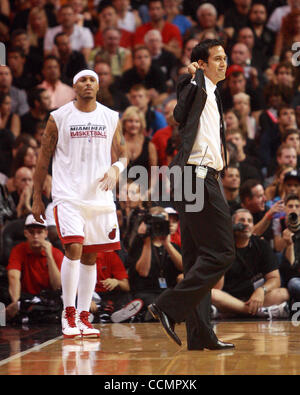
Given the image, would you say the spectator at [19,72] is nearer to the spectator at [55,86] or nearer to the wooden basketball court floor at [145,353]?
the spectator at [55,86]

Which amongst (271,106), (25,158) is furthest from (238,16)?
(25,158)

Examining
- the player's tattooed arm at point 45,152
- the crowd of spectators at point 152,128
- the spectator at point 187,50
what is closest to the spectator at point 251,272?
the crowd of spectators at point 152,128

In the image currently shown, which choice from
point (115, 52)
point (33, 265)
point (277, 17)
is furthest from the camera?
point (277, 17)

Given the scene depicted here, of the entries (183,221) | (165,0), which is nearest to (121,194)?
(183,221)

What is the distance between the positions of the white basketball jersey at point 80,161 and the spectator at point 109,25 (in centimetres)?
557

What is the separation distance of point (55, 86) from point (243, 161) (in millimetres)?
2895

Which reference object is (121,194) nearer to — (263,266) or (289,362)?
(263,266)

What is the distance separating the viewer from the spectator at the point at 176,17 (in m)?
11.5

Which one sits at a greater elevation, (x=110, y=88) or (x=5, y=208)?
Answer: (x=110, y=88)

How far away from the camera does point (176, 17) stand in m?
11.6

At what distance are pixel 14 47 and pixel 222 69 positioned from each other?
657 centimetres

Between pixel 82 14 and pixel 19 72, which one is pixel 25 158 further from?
pixel 82 14

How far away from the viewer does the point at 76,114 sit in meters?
5.69

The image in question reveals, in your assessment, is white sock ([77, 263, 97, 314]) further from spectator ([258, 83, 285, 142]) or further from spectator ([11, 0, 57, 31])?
spectator ([11, 0, 57, 31])
